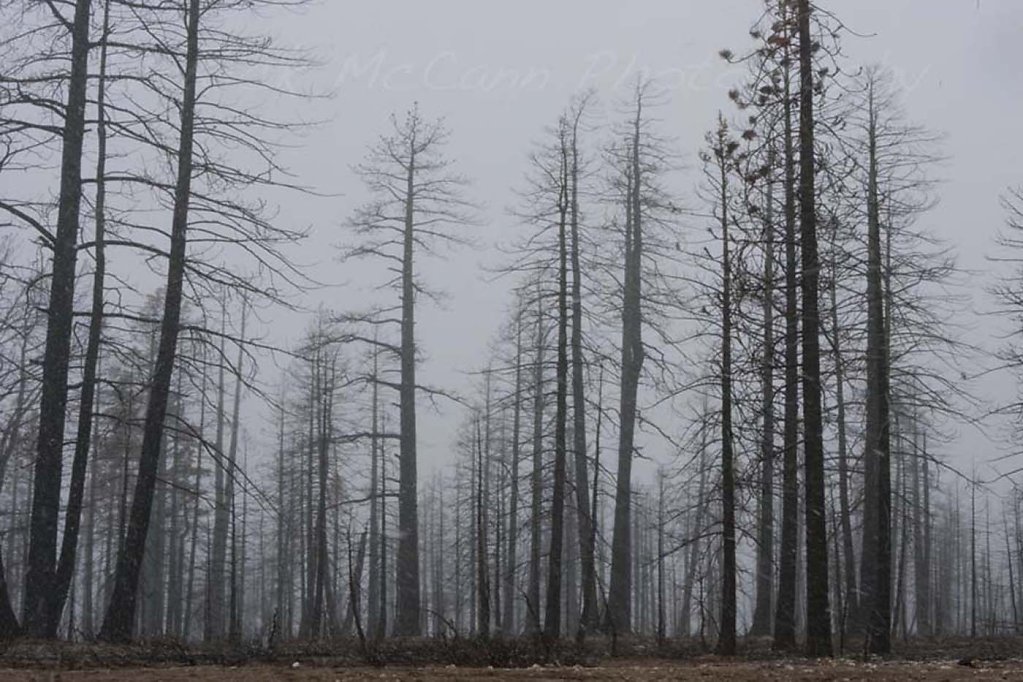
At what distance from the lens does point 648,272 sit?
25328 mm

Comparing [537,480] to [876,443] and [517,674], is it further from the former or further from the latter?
[517,674]

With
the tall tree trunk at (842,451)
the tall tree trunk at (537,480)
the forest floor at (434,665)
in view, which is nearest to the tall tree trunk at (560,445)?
the tall tree trunk at (537,480)

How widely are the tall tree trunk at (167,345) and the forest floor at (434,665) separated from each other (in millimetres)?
2172

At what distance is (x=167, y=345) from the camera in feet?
52.8

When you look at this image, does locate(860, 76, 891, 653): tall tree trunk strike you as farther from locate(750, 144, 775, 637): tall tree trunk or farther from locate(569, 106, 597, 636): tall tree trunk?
locate(569, 106, 597, 636): tall tree trunk

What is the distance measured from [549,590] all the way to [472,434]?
1189 inches

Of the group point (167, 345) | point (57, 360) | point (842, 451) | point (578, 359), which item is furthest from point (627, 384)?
point (57, 360)

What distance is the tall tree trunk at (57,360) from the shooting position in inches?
579

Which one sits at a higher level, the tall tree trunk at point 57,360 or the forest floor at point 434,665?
the tall tree trunk at point 57,360

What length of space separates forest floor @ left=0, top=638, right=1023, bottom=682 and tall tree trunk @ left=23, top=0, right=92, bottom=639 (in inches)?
83.9

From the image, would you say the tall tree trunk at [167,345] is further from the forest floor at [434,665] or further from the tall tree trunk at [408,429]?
the tall tree trunk at [408,429]

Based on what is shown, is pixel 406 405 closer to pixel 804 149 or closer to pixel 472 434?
pixel 804 149

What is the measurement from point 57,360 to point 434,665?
7056mm

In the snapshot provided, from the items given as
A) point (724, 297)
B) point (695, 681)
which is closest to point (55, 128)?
point (724, 297)
